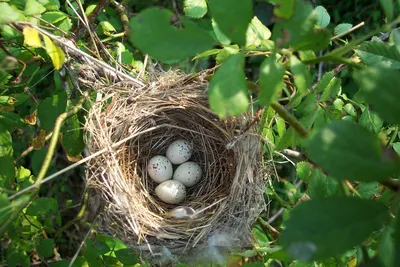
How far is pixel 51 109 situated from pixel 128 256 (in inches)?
15.9

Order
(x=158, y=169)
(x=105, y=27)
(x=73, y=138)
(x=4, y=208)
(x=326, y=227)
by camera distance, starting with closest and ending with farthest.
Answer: (x=326, y=227) → (x=4, y=208) → (x=73, y=138) → (x=105, y=27) → (x=158, y=169)

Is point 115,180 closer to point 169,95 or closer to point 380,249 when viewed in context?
point 169,95

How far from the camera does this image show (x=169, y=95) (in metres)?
1.35

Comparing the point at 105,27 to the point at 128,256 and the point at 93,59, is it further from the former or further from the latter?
the point at 128,256

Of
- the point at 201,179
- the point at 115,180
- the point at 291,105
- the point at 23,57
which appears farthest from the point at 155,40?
the point at 201,179

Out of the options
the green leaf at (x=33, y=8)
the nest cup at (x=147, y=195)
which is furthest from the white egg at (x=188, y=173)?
the green leaf at (x=33, y=8)

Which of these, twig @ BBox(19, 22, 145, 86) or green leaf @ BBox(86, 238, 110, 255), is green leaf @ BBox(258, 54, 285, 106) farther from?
green leaf @ BBox(86, 238, 110, 255)

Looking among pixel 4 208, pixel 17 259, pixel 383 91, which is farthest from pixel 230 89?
pixel 17 259

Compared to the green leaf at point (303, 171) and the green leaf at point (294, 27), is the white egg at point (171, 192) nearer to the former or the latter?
the green leaf at point (303, 171)

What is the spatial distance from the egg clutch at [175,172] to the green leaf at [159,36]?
89cm

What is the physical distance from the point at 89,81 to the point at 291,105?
1.57ft

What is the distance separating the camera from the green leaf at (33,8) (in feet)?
3.65

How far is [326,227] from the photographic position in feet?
1.77

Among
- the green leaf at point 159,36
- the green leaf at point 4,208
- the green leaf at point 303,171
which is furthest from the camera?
the green leaf at point 303,171
